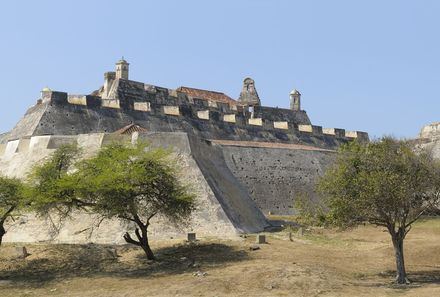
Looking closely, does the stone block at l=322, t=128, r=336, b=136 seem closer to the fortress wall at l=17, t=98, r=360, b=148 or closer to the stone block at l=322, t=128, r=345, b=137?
the stone block at l=322, t=128, r=345, b=137

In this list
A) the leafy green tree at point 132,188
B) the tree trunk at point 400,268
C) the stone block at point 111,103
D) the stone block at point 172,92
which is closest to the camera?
the tree trunk at point 400,268

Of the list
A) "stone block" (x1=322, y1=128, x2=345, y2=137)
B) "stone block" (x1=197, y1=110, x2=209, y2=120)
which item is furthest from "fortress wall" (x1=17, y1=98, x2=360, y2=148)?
"stone block" (x1=322, y1=128, x2=345, y2=137)

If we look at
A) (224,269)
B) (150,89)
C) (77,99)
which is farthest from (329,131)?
(224,269)

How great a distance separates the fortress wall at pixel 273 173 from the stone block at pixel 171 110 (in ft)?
18.0

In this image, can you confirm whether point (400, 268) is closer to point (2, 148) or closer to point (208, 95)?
point (2, 148)

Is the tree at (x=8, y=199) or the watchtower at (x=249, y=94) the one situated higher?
the watchtower at (x=249, y=94)

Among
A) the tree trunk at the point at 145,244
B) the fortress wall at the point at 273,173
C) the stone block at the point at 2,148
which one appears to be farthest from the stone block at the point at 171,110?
the tree trunk at the point at 145,244

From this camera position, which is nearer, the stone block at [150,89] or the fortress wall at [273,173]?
the fortress wall at [273,173]

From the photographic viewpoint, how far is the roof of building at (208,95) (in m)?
64.9

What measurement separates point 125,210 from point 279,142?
33.4m

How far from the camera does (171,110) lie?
5159cm

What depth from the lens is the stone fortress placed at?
1227 inches

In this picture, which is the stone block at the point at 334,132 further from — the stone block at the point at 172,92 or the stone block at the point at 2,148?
the stone block at the point at 2,148

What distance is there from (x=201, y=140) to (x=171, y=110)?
16.3 m
